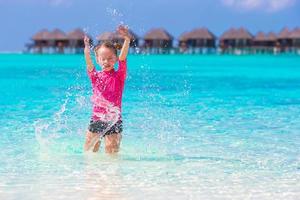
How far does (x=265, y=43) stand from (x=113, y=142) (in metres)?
105

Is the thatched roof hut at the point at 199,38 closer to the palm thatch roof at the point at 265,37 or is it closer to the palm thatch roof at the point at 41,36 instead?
the palm thatch roof at the point at 265,37

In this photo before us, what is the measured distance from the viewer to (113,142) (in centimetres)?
742

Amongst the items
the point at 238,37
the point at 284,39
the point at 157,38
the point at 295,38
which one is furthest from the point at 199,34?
the point at 295,38

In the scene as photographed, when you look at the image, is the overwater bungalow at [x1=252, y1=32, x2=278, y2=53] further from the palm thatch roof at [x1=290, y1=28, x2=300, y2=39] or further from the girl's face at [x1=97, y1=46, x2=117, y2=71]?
the girl's face at [x1=97, y1=46, x2=117, y2=71]

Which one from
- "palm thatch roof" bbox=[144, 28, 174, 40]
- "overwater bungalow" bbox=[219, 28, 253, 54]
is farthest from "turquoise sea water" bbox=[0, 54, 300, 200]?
"overwater bungalow" bbox=[219, 28, 253, 54]

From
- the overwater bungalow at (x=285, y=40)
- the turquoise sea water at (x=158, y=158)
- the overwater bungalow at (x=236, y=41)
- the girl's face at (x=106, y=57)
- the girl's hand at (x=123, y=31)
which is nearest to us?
the turquoise sea water at (x=158, y=158)

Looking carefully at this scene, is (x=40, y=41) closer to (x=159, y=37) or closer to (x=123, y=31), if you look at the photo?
(x=159, y=37)

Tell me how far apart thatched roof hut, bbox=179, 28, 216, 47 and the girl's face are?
95123 mm

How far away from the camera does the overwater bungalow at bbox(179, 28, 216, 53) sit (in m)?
102

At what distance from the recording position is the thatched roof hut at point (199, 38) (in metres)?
102

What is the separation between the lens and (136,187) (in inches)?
242

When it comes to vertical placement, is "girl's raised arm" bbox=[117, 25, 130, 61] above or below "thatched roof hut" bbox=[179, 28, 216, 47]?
above

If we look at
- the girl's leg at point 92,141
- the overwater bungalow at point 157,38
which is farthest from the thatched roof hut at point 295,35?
Result: the girl's leg at point 92,141

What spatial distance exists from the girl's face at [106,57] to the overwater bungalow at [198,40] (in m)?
95.1
